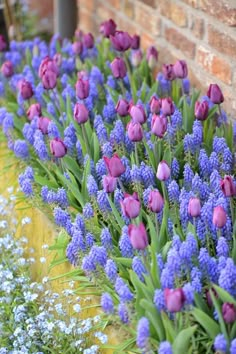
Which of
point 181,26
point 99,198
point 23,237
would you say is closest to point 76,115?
point 99,198

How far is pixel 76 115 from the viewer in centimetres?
243

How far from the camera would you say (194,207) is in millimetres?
1949

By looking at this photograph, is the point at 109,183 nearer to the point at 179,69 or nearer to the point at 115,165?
the point at 115,165

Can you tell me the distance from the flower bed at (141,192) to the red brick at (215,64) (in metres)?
0.11

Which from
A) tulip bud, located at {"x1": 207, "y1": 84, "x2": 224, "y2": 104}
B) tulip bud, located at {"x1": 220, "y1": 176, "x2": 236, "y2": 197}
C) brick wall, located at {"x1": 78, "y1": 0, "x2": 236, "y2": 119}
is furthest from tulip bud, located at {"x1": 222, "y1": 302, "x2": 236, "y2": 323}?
brick wall, located at {"x1": 78, "y1": 0, "x2": 236, "y2": 119}

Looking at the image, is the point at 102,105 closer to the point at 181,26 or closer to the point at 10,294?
the point at 181,26

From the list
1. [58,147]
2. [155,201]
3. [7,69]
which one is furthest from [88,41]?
[155,201]

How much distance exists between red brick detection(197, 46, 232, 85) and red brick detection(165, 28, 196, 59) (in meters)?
0.07

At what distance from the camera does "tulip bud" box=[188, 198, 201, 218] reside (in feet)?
6.37

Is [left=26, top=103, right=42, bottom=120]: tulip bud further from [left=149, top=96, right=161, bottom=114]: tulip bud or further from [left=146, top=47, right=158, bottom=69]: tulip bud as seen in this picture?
[left=146, top=47, right=158, bottom=69]: tulip bud

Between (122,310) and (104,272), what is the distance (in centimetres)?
25

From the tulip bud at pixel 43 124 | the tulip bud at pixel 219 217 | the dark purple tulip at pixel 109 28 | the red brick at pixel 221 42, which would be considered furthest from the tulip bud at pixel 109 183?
the dark purple tulip at pixel 109 28

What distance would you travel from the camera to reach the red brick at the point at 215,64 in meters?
2.83

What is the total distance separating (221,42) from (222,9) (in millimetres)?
137
